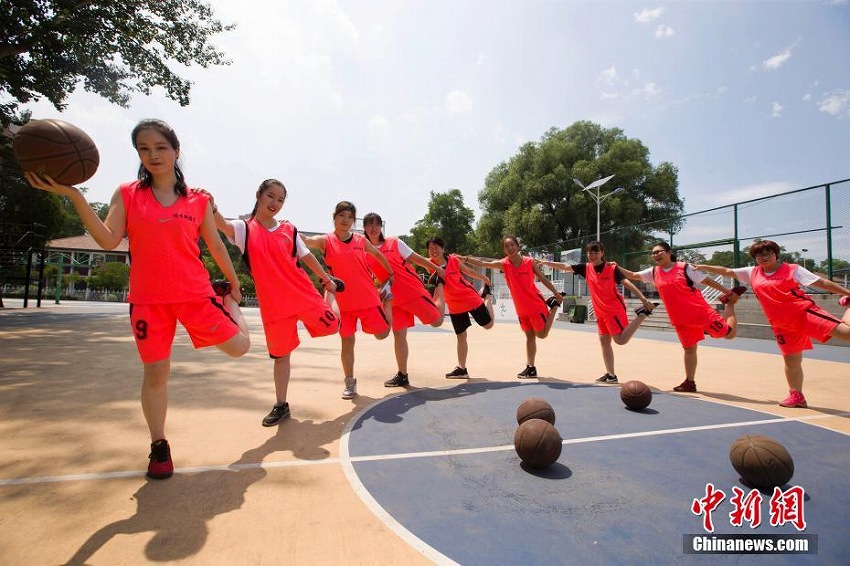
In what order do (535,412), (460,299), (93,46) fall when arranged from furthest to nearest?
(93,46) → (460,299) → (535,412)

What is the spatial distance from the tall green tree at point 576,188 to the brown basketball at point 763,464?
40.5 meters

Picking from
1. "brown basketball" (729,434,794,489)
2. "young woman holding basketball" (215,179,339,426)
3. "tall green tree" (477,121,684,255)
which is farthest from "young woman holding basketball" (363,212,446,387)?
"tall green tree" (477,121,684,255)

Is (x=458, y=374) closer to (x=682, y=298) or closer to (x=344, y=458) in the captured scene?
(x=682, y=298)

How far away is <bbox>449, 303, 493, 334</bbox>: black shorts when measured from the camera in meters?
7.45

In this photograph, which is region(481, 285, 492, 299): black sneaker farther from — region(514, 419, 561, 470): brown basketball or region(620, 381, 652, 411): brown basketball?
region(514, 419, 561, 470): brown basketball

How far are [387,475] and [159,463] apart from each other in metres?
1.56

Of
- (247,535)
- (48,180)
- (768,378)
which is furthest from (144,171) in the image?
(768,378)

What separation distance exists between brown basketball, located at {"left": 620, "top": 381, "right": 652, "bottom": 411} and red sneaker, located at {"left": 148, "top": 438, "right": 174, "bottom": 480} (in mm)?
4543

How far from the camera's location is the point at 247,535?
91.7 inches

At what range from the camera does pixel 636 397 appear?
16.4ft

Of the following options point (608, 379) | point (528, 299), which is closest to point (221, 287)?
point (528, 299)

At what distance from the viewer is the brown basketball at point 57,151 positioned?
2.65 meters

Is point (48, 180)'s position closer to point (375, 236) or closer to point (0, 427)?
point (0, 427)

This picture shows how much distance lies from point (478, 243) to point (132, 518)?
50.7 m
